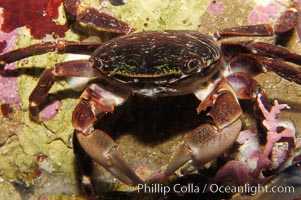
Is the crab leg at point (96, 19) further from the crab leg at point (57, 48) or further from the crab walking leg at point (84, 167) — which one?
the crab walking leg at point (84, 167)

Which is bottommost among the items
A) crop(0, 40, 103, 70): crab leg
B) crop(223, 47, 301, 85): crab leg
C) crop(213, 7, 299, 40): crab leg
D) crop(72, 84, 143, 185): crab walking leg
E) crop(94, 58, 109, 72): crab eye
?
crop(72, 84, 143, 185): crab walking leg

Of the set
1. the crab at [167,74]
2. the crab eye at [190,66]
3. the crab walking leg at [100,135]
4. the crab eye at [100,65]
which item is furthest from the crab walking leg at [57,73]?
the crab eye at [190,66]

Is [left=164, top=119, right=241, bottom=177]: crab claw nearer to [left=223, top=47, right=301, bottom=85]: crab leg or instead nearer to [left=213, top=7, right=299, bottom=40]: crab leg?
[left=223, top=47, right=301, bottom=85]: crab leg

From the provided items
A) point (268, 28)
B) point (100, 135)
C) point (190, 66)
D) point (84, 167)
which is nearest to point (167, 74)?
point (190, 66)

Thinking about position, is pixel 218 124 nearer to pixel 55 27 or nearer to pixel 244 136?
pixel 244 136

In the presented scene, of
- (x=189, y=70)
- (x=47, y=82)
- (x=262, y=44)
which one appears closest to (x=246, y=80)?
(x=262, y=44)

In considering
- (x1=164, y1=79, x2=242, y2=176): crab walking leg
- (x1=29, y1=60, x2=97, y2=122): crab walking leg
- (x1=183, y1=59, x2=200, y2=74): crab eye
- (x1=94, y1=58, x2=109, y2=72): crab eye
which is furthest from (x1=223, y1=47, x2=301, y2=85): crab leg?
(x1=29, y1=60, x2=97, y2=122): crab walking leg

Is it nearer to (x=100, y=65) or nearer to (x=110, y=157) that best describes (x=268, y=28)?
(x=100, y=65)
